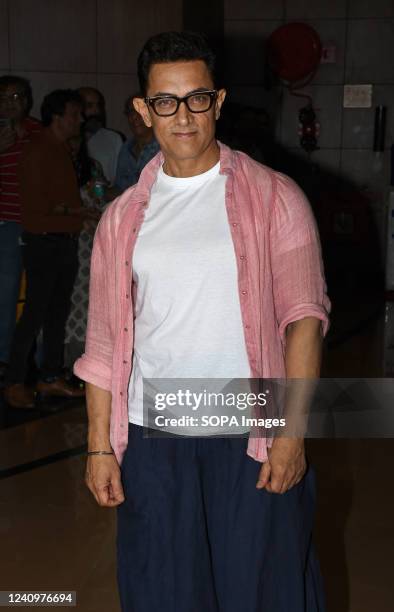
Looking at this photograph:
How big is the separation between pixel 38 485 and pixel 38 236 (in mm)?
1507

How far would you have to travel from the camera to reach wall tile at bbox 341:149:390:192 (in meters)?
8.66

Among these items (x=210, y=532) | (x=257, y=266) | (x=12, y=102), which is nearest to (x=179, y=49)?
(x=257, y=266)

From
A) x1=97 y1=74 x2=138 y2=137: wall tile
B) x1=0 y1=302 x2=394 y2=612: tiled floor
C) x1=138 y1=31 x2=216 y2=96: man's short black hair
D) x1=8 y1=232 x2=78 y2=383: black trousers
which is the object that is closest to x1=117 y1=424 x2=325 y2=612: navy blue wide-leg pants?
x1=138 y1=31 x2=216 y2=96: man's short black hair

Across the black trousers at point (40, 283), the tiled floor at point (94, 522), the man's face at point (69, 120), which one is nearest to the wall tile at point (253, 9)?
the man's face at point (69, 120)

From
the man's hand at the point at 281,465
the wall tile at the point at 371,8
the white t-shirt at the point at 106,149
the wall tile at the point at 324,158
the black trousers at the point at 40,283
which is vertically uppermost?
the wall tile at the point at 371,8

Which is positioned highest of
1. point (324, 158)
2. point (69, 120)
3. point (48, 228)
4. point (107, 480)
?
point (69, 120)

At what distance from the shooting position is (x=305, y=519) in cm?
185

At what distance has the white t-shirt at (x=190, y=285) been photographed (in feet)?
5.62

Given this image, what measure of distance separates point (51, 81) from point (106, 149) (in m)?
2.45

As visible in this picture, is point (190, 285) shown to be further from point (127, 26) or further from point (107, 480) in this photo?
point (127, 26)

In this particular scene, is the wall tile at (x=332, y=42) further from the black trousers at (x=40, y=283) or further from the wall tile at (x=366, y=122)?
the black trousers at (x=40, y=283)

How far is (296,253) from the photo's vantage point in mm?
1729

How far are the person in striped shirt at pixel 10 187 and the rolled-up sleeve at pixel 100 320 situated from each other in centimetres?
311

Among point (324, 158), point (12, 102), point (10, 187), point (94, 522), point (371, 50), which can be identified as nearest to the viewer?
point (94, 522)
